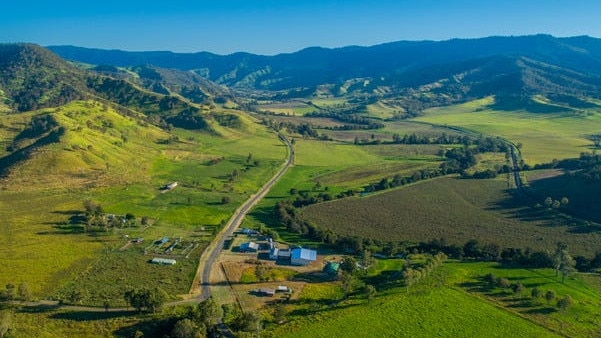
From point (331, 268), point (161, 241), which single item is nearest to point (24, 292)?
point (161, 241)

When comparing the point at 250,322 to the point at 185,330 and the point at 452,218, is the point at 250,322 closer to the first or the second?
the point at 185,330

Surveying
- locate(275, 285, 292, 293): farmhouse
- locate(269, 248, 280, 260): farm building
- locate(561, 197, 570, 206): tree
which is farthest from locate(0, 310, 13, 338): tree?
locate(561, 197, 570, 206): tree

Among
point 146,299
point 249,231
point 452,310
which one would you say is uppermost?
point 249,231

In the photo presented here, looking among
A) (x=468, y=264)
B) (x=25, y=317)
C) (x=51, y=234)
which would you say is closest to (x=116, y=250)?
(x=51, y=234)

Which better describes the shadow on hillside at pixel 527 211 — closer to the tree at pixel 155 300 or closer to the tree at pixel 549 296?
the tree at pixel 549 296

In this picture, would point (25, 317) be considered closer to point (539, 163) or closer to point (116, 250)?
point (116, 250)

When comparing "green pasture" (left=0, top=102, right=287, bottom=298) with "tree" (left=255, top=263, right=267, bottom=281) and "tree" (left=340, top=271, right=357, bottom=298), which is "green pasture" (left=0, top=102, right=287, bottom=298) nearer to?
"tree" (left=255, top=263, right=267, bottom=281)

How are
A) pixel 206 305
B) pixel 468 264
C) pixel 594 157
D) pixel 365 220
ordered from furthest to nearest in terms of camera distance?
pixel 594 157 < pixel 365 220 < pixel 468 264 < pixel 206 305
